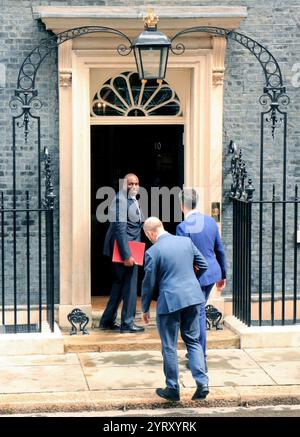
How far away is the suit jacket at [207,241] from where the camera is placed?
9.77m

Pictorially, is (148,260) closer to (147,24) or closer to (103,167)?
(147,24)

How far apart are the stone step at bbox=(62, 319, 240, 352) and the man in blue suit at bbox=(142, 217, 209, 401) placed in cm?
186

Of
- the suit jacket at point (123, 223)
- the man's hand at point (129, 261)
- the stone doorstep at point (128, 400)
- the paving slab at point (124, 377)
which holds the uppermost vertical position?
the suit jacket at point (123, 223)

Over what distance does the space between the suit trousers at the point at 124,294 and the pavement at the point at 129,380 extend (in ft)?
1.11

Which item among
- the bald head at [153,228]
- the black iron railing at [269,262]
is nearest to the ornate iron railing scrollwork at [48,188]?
the bald head at [153,228]

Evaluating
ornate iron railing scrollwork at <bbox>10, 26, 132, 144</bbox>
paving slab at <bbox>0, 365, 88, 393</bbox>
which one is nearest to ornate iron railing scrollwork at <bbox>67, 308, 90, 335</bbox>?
paving slab at <bbox>0, 365, 88, 393</bbox>

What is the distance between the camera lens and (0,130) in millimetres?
11414

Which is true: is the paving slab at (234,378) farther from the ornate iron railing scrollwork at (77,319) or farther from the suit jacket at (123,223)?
the suit jacket at (123,223)

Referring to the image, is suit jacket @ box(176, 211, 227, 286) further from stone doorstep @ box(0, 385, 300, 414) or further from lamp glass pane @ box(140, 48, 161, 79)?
lamp glass pane @ box(140, 48, 161, 79)

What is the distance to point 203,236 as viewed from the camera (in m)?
9.88

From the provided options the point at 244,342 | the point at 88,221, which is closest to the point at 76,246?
the point at 88,221

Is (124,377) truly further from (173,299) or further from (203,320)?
(173,299)
